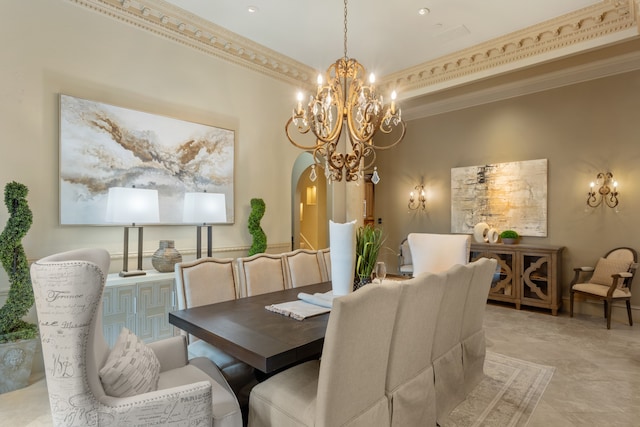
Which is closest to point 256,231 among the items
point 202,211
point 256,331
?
point 202,211

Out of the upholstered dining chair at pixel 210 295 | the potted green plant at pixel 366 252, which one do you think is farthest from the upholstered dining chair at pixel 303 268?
the potted green plant at pixel 366 252

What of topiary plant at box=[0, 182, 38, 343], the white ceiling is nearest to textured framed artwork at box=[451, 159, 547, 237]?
the white ceiling

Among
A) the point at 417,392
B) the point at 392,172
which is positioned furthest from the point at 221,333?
the point at 392,172

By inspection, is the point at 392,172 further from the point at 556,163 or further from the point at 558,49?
the point at 558,49

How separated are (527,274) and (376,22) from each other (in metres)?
3.76

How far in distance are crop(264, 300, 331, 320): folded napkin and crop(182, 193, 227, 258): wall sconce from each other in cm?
165

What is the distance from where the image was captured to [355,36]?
12.7 feet

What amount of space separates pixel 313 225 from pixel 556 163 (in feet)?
15.4

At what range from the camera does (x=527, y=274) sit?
15.6 feet

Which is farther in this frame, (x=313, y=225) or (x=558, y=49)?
(x=313, y=225)

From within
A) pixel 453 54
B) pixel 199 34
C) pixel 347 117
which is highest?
pixel 453 54

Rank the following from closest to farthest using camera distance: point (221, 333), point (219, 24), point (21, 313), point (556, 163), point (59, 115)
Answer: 1. point (221, 333)
2. point (21, 313)
3. point (59, 115)
4. point (219, 24)
5. point (556, 163)

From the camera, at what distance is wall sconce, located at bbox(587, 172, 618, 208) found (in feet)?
14.5

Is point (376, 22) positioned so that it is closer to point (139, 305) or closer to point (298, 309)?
point (298, 309)
